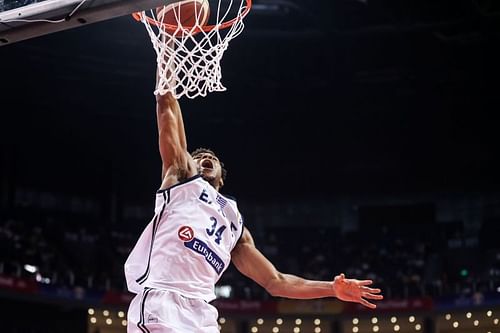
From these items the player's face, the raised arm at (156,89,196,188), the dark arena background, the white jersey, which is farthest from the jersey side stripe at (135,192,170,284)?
the dark arena background

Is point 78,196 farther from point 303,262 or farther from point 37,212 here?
point 303,262

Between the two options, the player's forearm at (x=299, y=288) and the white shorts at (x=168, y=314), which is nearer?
the white shorts at (x=168, y=314)

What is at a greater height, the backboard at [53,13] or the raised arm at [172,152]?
the backboard at [53,13]

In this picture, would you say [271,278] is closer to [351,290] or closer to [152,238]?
[351,290]

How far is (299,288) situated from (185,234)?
754 millimetres

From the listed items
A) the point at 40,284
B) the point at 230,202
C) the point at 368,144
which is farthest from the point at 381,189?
the point at 230,202

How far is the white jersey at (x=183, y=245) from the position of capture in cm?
378

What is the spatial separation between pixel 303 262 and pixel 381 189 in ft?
13.3

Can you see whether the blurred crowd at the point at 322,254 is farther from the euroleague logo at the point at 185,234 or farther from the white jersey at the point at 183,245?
the euroleague logo at the point at 185,234

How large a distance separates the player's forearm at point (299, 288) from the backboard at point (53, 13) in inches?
63.1

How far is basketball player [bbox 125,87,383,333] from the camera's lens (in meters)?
3.69

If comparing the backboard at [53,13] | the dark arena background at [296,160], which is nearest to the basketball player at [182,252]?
the backboard at [53,13]

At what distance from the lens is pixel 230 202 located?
407 centimetres

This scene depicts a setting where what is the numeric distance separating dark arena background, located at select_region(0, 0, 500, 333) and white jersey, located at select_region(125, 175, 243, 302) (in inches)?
458
